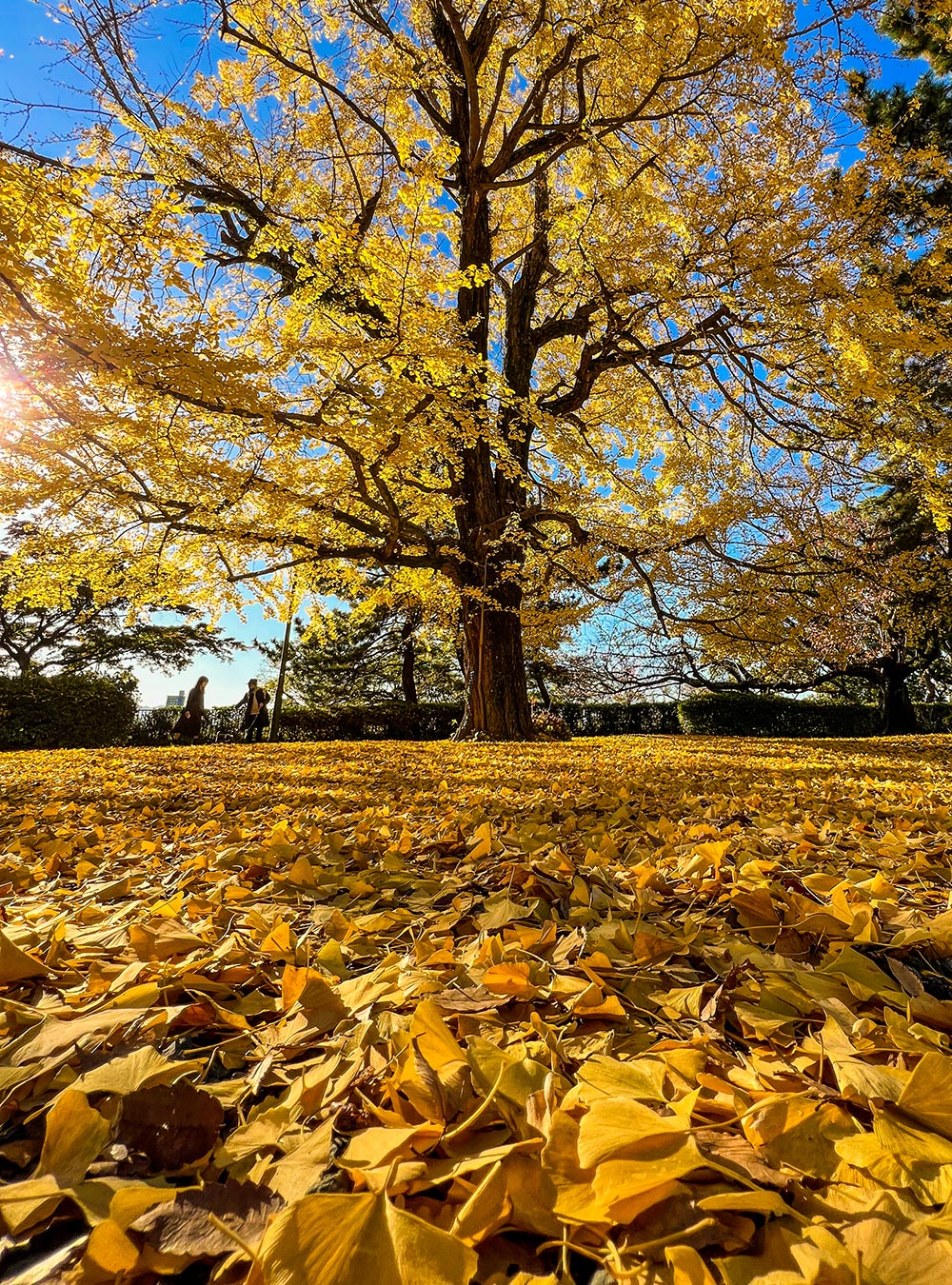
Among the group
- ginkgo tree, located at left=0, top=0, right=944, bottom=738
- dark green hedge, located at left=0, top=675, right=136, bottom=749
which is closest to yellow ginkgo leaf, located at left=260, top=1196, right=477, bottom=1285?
ginkgo tree, located at left=0, top=0, right=944, bottom=738

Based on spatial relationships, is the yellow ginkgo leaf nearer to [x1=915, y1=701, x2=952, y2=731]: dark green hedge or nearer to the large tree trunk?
the large tree trunk

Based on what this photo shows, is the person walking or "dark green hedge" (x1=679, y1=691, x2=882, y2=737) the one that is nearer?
the person walking

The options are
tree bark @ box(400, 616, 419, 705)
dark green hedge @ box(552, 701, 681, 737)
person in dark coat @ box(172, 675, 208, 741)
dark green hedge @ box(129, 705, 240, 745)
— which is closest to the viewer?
person in dark coat @ box(172, 675, 208, 741)

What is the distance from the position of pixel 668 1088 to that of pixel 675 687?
16758 mm

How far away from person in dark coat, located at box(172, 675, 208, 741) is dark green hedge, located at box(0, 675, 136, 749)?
1.08 metres

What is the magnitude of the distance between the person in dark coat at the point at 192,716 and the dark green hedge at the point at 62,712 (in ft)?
3.55

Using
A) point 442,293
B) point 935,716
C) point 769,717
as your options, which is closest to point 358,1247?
point 442,293

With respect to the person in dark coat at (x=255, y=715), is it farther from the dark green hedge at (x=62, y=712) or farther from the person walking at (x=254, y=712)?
the dark green hedge at (x=62, y=712)

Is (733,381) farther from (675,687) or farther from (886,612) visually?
(675,687)

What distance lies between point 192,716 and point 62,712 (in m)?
2.18

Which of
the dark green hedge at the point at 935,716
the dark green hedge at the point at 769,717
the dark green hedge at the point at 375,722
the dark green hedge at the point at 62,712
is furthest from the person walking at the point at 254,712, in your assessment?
the dark green hedge at the point at 935,716

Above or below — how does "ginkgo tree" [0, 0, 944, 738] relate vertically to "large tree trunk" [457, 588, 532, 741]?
above

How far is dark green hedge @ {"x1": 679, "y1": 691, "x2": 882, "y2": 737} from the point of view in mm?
14992

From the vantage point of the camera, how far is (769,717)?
15.1 m
